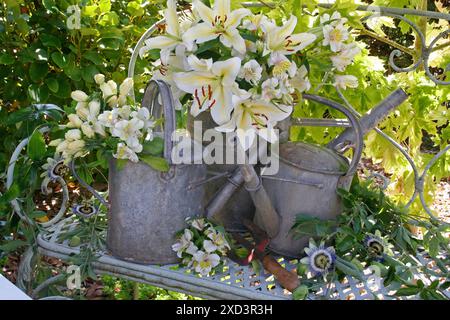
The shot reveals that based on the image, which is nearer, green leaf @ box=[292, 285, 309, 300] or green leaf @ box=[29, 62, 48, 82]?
green leaf @ box=[292, 285, 309, 300]

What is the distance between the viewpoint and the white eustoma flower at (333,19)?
3.44ft

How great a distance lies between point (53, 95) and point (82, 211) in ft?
2.31

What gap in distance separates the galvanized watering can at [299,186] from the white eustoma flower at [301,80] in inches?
→ 3.9

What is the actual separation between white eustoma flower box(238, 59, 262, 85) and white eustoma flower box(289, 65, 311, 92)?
4.2 inches

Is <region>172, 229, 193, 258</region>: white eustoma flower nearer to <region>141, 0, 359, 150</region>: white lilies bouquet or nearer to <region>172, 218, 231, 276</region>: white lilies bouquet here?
<region>172, 218, 231, 276</region>: white lilies bouquet

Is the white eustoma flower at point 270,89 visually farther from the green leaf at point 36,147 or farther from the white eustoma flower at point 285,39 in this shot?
the green leaf at point 36,147

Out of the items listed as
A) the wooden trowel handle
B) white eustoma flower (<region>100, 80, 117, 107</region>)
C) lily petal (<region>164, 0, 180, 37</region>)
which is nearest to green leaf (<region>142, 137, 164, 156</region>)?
white eustoma flower (<region>100, 80, 117, 107</region>)

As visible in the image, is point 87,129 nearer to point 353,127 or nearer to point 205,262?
point 205,262

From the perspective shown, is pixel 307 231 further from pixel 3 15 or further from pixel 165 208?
pixel 3 15

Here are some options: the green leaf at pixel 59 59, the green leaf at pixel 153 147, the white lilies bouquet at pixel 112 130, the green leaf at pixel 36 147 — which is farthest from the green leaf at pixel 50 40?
the green leaf at pixel 153 147

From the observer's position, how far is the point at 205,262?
1142 millimetres

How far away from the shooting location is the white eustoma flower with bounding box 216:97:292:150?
3.25 feet

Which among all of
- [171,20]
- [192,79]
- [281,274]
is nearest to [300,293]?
[281,274]
